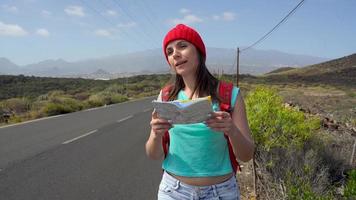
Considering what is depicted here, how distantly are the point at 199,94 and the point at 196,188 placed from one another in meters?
0.54

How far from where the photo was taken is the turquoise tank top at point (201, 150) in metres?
2.32

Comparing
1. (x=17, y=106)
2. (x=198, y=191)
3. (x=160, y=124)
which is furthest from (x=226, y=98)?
(x=17, y=106)

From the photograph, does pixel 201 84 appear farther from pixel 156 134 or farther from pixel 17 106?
pixel 17 106

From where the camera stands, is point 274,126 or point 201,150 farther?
point 274,126

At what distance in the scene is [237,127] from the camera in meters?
2.28

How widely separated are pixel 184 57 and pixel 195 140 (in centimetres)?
49

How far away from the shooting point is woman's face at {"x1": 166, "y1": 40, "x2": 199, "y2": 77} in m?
2.46

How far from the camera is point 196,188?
237 cm

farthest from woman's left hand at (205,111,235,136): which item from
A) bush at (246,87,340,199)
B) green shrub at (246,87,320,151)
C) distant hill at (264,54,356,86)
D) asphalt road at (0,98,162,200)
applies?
distant hill at (264,54,356,86)

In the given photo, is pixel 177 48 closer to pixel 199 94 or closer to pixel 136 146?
pixel 199 94

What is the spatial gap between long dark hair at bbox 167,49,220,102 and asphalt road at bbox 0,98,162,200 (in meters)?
3.83

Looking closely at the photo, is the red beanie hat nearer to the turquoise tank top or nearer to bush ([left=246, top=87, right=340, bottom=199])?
the turquoise tank top

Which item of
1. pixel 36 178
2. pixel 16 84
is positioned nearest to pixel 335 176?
pixel 36 178

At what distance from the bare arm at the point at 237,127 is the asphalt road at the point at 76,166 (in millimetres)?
4009
